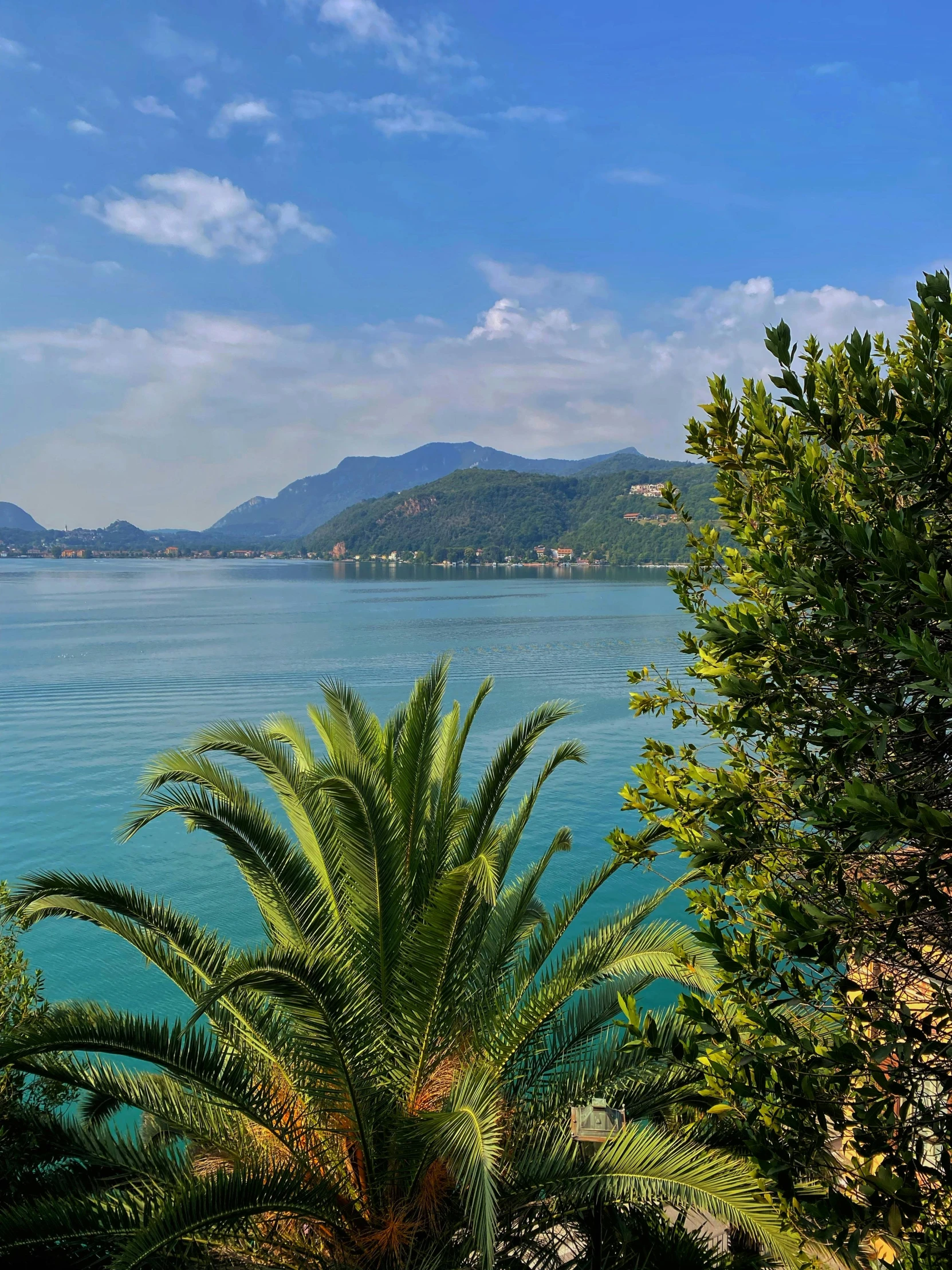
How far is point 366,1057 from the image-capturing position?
5500mm

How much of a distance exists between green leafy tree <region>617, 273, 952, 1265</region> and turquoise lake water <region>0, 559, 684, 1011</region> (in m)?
13.1

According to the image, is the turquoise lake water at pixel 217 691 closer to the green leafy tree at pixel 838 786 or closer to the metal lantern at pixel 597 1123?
the metal lantern at pixel 597 1123

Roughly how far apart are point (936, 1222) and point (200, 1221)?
3.53 metres

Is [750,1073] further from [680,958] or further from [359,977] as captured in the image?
[359,977]

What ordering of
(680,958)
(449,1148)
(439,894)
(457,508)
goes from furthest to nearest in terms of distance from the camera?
1. (457,508)
2. (439,894)
3. (449,1148)
4. (680,958)

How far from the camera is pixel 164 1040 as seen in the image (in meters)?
5.30

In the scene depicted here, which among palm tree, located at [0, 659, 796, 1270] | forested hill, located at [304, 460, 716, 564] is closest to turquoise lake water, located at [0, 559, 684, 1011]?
palm tree, located at [0, 659, 796, 1270]

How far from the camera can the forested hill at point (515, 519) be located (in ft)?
462

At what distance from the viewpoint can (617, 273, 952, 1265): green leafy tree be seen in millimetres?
2611

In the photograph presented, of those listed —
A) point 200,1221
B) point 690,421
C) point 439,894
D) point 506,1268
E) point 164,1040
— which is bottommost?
point 506,1268

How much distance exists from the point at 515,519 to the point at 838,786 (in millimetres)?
167186

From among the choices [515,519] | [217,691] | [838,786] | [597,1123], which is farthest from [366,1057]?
[515,519]

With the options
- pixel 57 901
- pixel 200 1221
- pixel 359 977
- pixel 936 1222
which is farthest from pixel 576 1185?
pixel 57 901

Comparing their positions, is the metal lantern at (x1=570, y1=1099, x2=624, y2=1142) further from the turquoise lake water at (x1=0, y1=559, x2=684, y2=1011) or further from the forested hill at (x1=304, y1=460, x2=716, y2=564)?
the forested hill at (x1=304, y1=460, x2=716, y2=564)
